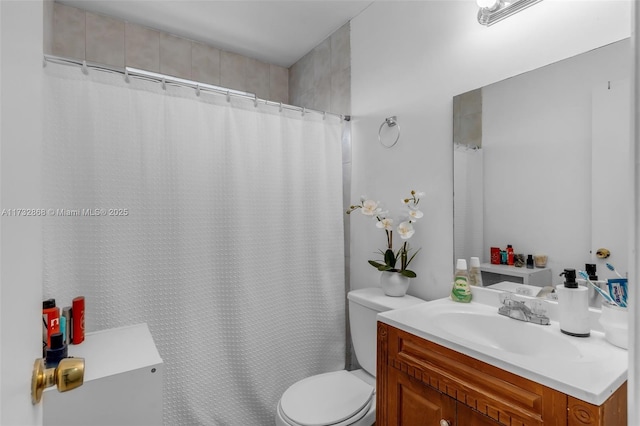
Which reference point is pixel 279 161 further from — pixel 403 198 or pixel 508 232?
pixel 508 232

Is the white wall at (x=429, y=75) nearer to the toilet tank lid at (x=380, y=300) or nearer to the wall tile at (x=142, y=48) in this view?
the toilet tank lid at (x=380, y=300)

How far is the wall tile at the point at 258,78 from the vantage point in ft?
8.53

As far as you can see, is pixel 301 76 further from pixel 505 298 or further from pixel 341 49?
pixel 505 298

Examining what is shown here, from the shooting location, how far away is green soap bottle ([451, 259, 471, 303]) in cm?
141

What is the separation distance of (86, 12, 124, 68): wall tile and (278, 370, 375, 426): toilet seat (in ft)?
7.21

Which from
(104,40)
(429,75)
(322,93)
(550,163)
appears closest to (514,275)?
(550,163)

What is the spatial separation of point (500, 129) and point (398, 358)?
0.99 metres

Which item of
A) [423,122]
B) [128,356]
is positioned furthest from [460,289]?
[128,356]

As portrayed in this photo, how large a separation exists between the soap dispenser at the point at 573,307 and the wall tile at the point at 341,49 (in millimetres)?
1720

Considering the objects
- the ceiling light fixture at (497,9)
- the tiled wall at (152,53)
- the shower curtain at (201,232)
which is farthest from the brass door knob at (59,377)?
the tiled wall at (152,53)

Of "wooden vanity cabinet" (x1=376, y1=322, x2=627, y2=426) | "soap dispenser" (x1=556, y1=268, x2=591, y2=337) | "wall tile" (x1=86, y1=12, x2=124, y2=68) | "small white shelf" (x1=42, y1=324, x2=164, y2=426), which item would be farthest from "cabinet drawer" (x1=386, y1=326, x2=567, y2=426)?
"wall tile" (x1=86, y1=12, x2=124, y2=68)

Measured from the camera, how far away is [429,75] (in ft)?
5.35

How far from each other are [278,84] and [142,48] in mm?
1016

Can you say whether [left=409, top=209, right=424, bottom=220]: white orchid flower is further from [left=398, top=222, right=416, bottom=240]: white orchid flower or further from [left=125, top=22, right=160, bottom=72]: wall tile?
[left=125, top=22, right=160, bottom=72]: wall tile
